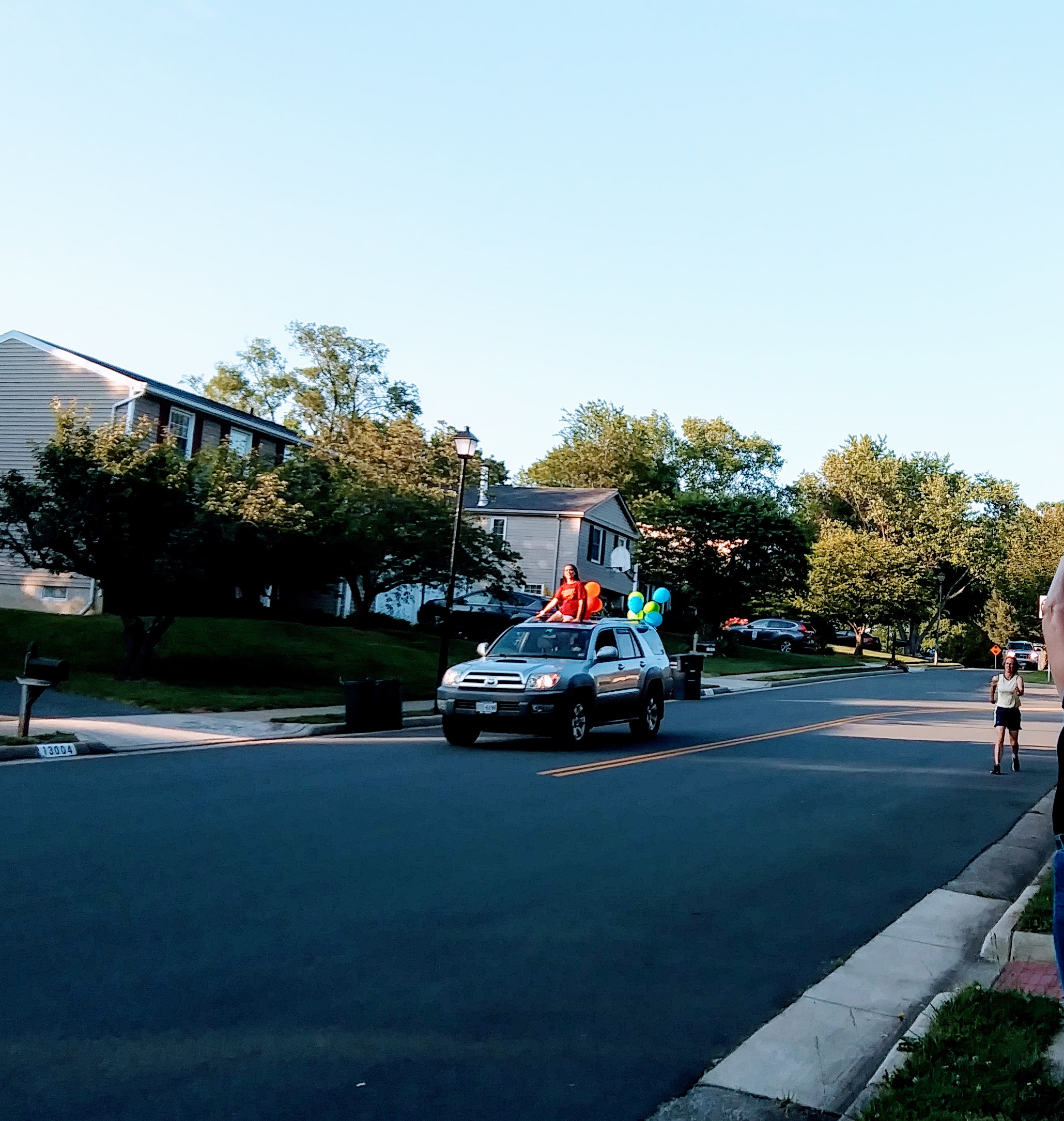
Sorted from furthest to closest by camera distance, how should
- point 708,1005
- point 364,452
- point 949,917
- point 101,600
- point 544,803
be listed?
point 364,452 → point 101,600 → point 544,803 → point 949,917 → point 708,1005

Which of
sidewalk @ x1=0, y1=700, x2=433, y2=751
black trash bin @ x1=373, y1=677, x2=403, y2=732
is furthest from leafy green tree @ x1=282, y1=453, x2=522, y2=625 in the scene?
sidewalk @ x1=0, y1=700, x2=433, y2=751

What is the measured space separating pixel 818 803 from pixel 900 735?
30.6 ft

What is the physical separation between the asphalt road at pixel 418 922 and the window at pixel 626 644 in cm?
408

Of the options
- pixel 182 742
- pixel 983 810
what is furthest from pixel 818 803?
pixel 182 742

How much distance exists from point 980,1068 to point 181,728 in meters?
13.6

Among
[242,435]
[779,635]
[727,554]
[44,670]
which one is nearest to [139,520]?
[44,670]

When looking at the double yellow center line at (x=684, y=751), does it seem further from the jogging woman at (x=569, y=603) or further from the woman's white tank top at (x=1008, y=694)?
the woman's white tank top at (x=1008, y=694)

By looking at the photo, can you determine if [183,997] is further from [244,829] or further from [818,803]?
[818,803]

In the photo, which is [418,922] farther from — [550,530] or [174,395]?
[550,530]

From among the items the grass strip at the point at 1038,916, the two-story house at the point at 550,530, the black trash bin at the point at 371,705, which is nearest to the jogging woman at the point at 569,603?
the black trash bin at the point at 371,705

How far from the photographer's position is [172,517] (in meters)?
22.0

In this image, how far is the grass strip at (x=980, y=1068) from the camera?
4145mm

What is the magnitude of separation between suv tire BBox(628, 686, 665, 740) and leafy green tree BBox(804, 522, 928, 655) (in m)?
44.7

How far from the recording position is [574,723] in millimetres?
16219
